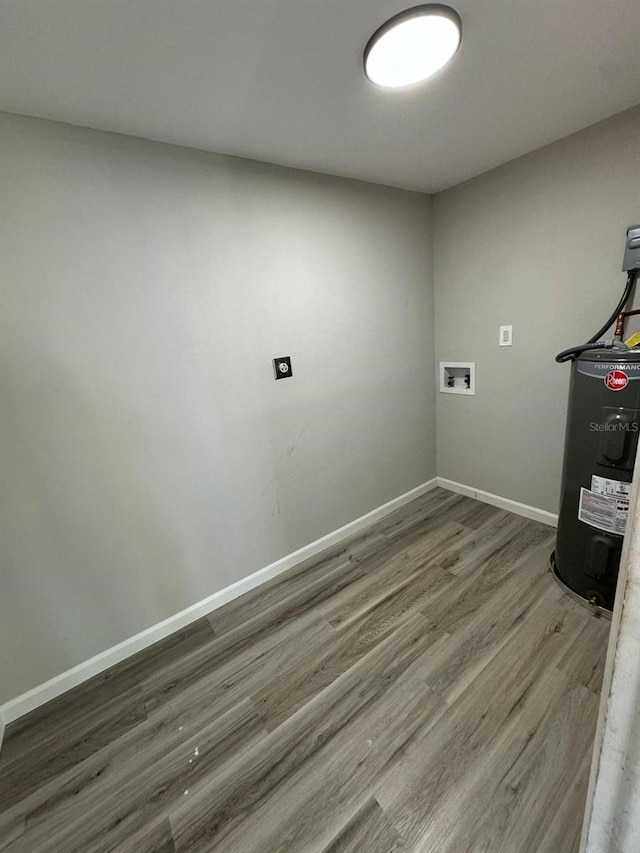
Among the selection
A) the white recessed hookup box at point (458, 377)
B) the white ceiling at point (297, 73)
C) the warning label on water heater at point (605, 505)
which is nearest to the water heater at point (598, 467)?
the warning label on water heater at point (605, 505)

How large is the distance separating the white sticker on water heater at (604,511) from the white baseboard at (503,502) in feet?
2.32

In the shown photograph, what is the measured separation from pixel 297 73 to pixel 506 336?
5.64 feet

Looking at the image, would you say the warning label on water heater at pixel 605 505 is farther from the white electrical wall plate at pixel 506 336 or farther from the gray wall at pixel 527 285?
the white electrical wall plate at pixel 506 336

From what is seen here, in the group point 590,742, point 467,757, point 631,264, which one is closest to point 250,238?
point 631,264

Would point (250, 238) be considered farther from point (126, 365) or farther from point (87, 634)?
point (87, 634)

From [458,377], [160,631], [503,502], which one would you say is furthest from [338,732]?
[458,377]

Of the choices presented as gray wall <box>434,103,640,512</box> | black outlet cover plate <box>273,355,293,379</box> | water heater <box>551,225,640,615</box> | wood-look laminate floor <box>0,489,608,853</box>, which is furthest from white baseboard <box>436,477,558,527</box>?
black outlet cover plate <box>273,355,293,379</box>

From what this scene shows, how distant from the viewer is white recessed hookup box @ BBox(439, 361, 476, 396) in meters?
2.35

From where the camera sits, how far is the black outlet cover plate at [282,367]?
1801mm

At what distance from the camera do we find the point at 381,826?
0.93m

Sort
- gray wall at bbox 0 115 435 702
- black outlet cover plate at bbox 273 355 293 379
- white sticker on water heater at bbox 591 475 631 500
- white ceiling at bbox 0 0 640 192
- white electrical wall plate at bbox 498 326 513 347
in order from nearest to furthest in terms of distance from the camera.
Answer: white ceiling at bbox 0 0 640 192 → gray wall at bbox 0 115 435 702 → white sticker on water heater at bbox 591 475 631 500 → black outlet cover plate at bbox 273 355 293 379 → white electrical wall plate at bbox 498 326 513 347

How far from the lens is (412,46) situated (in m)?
1.02

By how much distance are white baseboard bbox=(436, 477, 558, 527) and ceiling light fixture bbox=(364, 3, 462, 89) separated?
90.8 inches

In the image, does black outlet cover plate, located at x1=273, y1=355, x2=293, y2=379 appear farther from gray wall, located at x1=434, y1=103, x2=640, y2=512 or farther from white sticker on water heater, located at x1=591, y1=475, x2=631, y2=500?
white sticker on water heater, located at x1=591, y1=475, x2=631, y2=500
